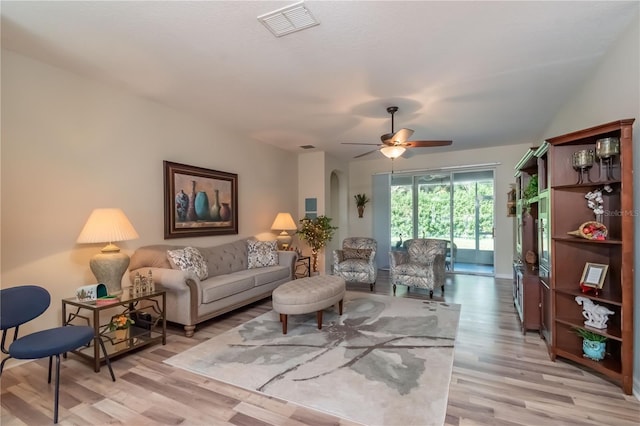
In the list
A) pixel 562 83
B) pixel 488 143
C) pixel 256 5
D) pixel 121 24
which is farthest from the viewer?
pixel 488 143

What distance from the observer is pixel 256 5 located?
6.83ft

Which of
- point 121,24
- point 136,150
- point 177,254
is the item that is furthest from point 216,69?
point 177,254

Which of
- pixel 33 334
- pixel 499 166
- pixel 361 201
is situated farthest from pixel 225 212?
pixel 499 166

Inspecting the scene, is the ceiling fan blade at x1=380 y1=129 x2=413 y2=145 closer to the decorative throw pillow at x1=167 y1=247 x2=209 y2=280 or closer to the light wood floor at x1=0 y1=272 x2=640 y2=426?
the light wood floor at x1=0 y1=272 x2=640 y2=426

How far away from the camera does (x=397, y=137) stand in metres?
3.59

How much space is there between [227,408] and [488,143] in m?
6.30

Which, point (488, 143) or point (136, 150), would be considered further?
point (488, 143)

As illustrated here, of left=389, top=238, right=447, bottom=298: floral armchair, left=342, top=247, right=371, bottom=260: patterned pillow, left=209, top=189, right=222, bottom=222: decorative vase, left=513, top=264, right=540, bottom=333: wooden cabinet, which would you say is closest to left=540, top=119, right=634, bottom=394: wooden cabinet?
left=513, top=264, right=540, bottom=333: wooden cabinet

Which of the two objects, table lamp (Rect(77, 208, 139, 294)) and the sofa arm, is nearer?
table lamp (Rect(77, 208, 139, 294))

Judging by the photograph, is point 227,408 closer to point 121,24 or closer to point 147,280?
point 147,280

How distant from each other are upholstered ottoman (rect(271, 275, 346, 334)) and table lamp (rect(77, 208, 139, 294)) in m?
1.58

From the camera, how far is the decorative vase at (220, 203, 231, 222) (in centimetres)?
491

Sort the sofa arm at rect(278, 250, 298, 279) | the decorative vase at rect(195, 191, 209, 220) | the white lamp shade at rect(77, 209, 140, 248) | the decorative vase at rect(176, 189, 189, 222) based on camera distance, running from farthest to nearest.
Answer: the sofa arm at rect(278, 250, 298, 279) < the decorative vase at rect(195, 191, 209, 220) < the decorative vase at rect(176, 189, 189, 222) < the white lamp shade at rect(77, 209, 140, 248)

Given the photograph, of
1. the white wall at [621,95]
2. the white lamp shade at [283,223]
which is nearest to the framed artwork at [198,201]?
the white lamp shade at [283,223]
